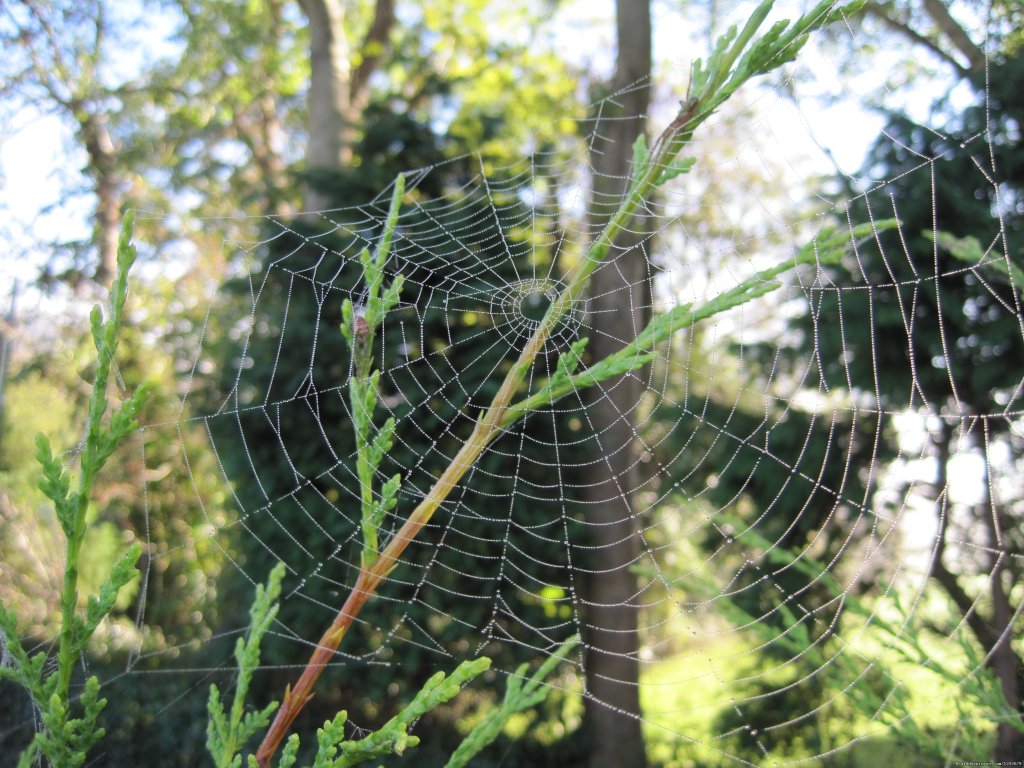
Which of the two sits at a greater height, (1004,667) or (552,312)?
(552,312)

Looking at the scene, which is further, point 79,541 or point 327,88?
point 327,88

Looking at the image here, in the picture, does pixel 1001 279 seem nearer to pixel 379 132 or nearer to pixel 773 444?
pixel 773 444

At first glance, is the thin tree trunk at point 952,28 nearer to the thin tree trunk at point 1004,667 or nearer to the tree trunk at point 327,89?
the thin tree trunk at point 1004,667

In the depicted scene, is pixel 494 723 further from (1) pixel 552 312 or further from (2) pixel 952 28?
(2) pixel 952 28

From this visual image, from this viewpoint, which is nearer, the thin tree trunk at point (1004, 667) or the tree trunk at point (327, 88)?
the thin tree trunk at point (1004, 667)

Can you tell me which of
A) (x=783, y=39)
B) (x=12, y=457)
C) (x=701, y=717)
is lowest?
(x=701, y=717)

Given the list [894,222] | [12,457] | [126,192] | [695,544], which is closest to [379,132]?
[695,544]

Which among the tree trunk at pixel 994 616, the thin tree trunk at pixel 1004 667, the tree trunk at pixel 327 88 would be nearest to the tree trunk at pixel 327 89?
the tree trunk at pixel 327 88

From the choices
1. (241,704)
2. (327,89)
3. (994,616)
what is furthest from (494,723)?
(327,89)

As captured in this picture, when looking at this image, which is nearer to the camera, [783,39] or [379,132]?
[783,39]

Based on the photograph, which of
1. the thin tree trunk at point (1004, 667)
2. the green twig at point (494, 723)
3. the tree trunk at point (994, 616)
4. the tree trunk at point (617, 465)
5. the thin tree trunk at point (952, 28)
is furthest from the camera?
the tree trunk at point (617, 465)

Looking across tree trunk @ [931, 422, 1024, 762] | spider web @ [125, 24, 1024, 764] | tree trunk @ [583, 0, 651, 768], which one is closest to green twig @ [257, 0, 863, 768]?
tree trunk @ [931, 422, 1024, 762]
